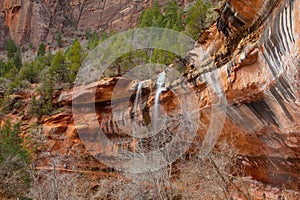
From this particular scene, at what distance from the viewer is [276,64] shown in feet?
27.1

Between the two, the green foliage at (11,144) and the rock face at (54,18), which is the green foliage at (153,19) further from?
the rock face at (54,18)

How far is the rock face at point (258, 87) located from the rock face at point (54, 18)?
48.6 meters

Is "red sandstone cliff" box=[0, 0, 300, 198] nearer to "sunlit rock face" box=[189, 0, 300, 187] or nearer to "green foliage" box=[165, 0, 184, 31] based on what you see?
"sunlit rock face" box=[189, 0, 300, 187]

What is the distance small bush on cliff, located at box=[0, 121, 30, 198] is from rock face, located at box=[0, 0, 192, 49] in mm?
41191

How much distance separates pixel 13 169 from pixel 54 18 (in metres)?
54.3

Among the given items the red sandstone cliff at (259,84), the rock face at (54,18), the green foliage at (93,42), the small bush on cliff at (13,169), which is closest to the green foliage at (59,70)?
the green foliage at (93,42)

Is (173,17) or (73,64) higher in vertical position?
(173,17)

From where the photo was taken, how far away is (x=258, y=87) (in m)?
9.46

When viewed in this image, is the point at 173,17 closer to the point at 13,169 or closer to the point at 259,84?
the point at 13,169

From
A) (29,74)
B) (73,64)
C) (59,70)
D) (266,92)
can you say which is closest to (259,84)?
(266,92)

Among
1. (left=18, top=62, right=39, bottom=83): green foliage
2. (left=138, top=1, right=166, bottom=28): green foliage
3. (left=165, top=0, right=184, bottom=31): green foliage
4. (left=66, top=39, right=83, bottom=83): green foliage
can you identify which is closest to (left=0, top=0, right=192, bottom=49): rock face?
(left=138, top=1, right=166, bottom=28): green foliage

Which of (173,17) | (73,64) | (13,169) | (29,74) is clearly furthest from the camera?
(173,17)

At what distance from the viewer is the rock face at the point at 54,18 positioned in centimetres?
6259

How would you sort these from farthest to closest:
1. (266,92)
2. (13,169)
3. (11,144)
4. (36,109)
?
(36,109), (11,144), (13,169), (266,92)
